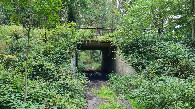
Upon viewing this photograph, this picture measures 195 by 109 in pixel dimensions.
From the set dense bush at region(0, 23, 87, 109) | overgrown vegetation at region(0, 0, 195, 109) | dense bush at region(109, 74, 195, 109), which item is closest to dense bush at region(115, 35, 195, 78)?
overgrown vegetation at region(0, 0, 195, 109)

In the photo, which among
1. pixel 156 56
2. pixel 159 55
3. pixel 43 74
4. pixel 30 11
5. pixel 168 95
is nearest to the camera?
Result: pixel 30 11

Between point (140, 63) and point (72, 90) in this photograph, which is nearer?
point (72, 90)

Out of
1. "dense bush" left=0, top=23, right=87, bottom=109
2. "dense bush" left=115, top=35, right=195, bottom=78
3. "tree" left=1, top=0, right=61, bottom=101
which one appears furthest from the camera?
"dense bush" left=115, top=35, right=195, bottom=78

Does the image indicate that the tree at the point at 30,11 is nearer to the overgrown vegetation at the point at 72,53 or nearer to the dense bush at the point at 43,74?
the overgrown vegetation at the point at 72,53

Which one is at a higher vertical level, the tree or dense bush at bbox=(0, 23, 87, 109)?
the tree

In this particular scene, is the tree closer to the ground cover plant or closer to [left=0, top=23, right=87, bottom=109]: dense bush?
[left=0, top=23, right=87, bottom=109]: dense bush

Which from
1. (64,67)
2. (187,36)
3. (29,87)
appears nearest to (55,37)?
(64,67)

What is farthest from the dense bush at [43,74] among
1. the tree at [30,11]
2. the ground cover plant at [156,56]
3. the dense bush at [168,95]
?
the ground cover plant at [156,56]

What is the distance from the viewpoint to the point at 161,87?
5.73 meters

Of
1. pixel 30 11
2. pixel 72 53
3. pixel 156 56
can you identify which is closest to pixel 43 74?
pixel 72 53

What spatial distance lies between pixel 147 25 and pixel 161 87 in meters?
6.05

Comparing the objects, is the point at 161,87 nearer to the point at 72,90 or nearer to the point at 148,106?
the point at 148,106

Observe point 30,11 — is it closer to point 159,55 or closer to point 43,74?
point 43,74

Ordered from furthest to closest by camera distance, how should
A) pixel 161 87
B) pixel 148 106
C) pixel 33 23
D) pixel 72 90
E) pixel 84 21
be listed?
pixel 84 21 → pixel 72 90 → pixel 148 106 → pixel 161 87 → pixel 33 23
